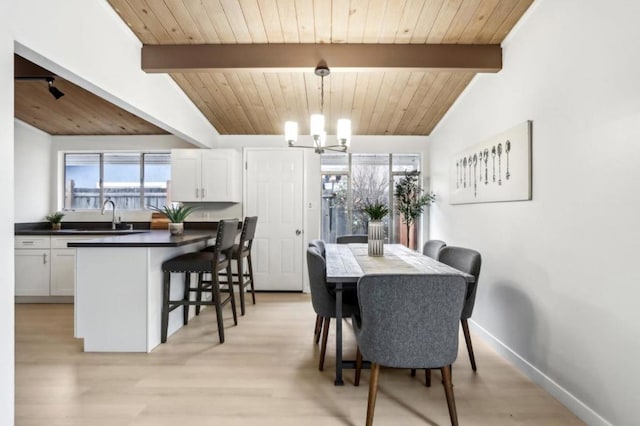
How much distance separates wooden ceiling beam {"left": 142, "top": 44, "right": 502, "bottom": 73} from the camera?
3096 mm

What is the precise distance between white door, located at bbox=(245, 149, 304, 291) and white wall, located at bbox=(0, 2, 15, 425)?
3325 millimetres

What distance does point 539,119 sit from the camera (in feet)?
8.05

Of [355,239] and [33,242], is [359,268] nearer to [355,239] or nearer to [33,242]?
[355,239]

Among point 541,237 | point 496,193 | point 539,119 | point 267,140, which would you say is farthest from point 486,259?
point 267,140

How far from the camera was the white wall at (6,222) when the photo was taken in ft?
5.56

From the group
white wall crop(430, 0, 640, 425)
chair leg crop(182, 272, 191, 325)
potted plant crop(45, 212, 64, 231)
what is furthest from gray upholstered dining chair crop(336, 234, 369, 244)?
potted plant crop(45, 212, 64, 231)

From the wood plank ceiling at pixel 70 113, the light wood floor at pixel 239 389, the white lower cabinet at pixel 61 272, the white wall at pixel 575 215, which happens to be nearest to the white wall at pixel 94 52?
the wood plank ceiling at pixel 70 113

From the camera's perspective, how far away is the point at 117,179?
516 centimetres

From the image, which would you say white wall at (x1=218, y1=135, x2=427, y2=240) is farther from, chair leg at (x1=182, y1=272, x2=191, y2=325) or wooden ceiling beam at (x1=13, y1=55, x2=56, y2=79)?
wooden ceiling beam at (x1=13, y1=55, x2=56, y2=79)

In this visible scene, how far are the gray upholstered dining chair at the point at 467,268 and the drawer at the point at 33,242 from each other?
4509 mm

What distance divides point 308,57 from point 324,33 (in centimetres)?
24

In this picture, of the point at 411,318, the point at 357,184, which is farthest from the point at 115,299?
the point at 357,184

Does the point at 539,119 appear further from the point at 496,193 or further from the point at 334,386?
the point at 334,386

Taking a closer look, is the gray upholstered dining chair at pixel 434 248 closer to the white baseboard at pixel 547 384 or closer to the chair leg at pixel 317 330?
the white baseboard at pixel 547 384
